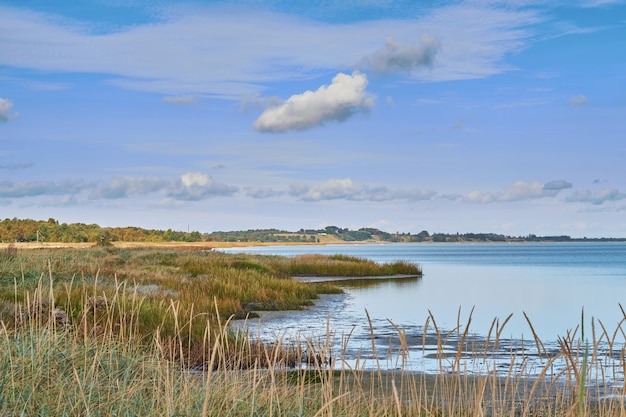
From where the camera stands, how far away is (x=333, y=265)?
5088 cm

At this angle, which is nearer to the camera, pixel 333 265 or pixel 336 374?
pixel 336 374

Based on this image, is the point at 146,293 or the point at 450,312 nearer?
the point at 146,293

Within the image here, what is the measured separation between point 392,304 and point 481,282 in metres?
21.7

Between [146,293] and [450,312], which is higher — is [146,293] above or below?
above

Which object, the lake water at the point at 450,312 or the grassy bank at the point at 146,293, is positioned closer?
the grassy bank at the point at 146,293

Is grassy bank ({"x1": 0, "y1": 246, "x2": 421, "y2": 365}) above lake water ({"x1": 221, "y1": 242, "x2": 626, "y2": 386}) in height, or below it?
above

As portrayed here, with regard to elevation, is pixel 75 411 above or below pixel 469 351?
above

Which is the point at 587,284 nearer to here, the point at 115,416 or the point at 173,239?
the point at 115,416

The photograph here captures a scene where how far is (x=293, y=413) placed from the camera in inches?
249

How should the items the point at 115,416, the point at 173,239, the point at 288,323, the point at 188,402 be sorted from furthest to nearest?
1. the point at 173,239
2. the point at 288,323
3. the point at 188,402
4. the point at 115,416

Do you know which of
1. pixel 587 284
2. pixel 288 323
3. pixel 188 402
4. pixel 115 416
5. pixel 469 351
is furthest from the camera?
pixel 587 284

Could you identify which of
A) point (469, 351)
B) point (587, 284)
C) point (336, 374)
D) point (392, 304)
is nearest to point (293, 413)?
point (336, 374)

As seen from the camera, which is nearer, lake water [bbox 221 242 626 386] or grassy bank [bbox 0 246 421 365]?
grassy bank [bbox 0 246 421 365]

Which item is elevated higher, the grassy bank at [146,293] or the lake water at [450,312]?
the grassy bank at [146,293]
